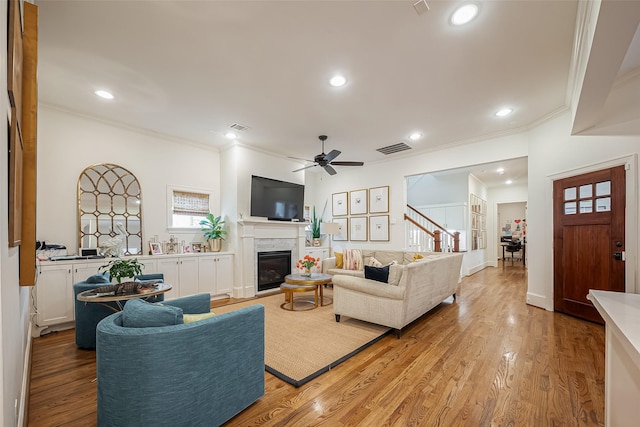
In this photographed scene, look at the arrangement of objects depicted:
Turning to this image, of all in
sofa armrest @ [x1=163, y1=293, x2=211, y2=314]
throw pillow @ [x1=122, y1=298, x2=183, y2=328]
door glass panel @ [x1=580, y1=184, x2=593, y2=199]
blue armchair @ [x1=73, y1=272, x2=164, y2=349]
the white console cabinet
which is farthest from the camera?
the white console cabinet

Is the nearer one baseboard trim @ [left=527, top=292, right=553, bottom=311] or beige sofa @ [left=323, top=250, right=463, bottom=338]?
beige sofa @ [left=323, top=250, right=463, bottom=338]

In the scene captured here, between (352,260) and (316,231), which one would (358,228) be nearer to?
(316,231)

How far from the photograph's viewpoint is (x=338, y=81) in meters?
3.15

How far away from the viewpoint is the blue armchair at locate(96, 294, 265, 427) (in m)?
1.49

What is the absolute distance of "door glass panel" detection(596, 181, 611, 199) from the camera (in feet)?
11.2

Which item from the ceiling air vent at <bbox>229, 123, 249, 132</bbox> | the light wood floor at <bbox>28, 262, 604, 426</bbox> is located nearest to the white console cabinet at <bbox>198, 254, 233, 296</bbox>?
the light wood floor at <bbox>28, 262, 604, 426</bbox>

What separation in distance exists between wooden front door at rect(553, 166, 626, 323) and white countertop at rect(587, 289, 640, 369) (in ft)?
8.79

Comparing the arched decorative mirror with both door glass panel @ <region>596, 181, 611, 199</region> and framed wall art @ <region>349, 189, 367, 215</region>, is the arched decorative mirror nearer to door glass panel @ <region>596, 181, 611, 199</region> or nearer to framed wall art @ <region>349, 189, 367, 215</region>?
framed wall art @ <region>349, 189, 367, 215</region>

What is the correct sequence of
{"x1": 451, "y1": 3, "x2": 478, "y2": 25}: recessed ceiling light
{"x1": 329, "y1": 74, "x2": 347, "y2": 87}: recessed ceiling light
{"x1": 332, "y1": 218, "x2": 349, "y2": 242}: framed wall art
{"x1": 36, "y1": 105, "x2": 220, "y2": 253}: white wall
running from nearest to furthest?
{"x1": 451, "y1": 3, "x2": 478, "y2": 25}: recessed ceiling light
{"x1": 329, "y1": 74, "x2": 347, "y2": 87}: recessed ceiling light
{"x1": 36, "y1": 105, "x2": 220, "y2": 253}: white wall
{"x1": 332, "y1": 218, "x2": 349, "y2": 242}: framed wall art

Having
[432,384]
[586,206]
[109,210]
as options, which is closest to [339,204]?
[586,206]

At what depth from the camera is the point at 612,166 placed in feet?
11.0

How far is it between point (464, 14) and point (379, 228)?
4831 millimetres

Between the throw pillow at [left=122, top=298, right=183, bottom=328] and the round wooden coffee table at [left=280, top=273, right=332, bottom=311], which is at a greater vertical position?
the throw pillow at [left=122, top=298, right=183, bottom=328]

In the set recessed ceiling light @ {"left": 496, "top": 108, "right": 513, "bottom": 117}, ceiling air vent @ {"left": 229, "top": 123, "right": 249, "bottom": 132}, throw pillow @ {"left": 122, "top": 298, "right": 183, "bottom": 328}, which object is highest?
recessed ceiling light @ {"left": 496, "top": 108, "right": 513, "bottom": 117}
